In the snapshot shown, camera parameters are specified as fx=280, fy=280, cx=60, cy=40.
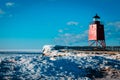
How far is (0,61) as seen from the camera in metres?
24.3

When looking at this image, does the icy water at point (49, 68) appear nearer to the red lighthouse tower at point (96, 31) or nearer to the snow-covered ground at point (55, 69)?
the snow-covered ground at point (55, 69)

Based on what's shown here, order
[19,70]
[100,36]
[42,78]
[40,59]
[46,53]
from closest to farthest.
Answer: [42,78] → [19,70] → [40,59] → [46,53] → [100,36]

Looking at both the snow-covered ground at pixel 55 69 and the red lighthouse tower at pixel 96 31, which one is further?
the red lighthouse tower at pixel 96 31

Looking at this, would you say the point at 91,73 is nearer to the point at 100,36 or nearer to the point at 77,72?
the point at 77,72

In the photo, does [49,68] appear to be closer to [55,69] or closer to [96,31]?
[55,69]

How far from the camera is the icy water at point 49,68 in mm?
21581

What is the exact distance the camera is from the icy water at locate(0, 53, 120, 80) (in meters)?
21.6

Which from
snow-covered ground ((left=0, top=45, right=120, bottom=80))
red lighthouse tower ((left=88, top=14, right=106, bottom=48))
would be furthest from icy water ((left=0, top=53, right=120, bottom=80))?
red lighthouse tower ((left=88, top=14, right=106, bottom=48))

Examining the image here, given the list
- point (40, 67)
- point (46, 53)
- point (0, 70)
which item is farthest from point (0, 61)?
point (46, 53)

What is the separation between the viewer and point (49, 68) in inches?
930

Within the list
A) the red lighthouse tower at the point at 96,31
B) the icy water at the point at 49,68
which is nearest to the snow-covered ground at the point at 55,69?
the icy water at the point at 49,68

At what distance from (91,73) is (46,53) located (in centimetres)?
2053

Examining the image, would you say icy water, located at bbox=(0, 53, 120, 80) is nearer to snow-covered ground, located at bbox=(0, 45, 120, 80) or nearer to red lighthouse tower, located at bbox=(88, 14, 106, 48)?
snow-covered ground, located at bbox=(0, 45, 120, 80)

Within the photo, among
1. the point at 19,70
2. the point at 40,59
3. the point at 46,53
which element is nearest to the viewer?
the point at 19,70
